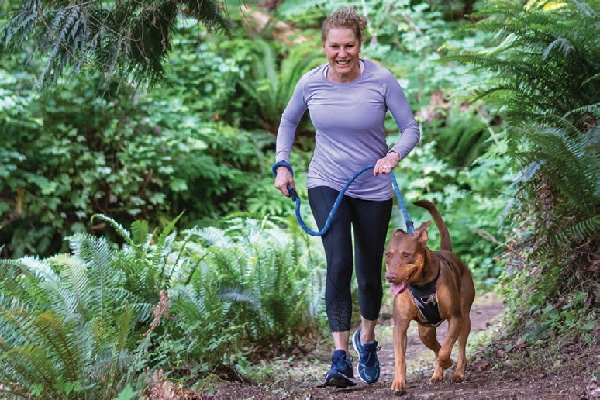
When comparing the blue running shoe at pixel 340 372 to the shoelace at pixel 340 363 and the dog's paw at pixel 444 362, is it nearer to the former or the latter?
the shoelace at pixel 340 363

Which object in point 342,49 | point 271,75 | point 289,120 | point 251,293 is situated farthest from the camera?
point 271,75

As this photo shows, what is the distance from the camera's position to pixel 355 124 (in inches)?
192

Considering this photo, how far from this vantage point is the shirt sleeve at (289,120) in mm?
5137

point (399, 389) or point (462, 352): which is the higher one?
point (462, 352)

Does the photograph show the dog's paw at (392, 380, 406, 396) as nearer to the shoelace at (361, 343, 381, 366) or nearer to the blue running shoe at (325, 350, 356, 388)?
the blue running shoe at (325, 350, 356, 388)

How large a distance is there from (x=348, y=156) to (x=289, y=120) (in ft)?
1.74

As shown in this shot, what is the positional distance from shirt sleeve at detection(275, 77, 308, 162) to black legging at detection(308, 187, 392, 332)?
0.33 metres

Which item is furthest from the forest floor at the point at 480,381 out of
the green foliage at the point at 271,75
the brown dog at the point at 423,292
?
the green foliage at the point at 271,75

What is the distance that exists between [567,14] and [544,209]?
1.48 meters

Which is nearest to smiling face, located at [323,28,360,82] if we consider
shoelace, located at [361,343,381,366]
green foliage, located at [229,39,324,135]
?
shoelace, located at [361,343,381,366]

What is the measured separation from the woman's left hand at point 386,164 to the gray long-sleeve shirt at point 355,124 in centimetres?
11

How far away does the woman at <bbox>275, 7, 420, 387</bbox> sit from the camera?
4863 mm

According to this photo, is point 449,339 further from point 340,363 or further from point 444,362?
point 340,363

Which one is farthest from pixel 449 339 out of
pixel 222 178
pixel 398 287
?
pixel 222 178
